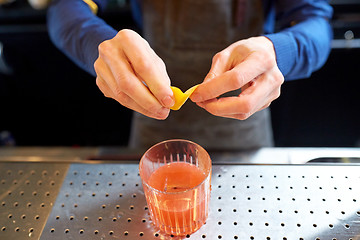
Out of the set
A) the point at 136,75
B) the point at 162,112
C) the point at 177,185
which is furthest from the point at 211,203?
the point at 136,75

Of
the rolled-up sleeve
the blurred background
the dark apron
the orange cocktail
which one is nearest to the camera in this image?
the orange cocktail

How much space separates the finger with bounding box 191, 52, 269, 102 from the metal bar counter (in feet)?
0.86

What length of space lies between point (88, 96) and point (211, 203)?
1677mm

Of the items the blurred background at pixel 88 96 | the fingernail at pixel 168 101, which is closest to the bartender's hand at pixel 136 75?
the fingernail at pixel 168 101

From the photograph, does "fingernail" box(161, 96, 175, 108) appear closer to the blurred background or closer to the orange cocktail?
the orange cocktail

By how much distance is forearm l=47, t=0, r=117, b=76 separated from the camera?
37.5 inches

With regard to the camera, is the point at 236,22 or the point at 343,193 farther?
the point at 236,22

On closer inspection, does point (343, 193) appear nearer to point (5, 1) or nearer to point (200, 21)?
point (200, 21)

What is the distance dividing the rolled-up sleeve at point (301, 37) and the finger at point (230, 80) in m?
0.18

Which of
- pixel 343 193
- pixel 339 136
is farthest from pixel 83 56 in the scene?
pixel 339 136

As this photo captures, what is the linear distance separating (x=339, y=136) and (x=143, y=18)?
1.60m

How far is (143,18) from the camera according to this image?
54.9 inches

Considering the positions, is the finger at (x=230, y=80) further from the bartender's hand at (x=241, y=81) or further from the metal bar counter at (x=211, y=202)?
the metal bar counter at (x=211, y=202)

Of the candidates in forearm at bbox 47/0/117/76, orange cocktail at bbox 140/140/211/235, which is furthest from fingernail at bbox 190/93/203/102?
forearm at bbox 47/0/117/76
